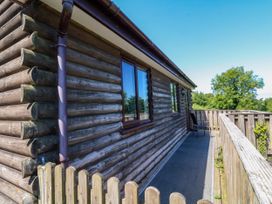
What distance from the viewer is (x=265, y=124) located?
14.2 feet

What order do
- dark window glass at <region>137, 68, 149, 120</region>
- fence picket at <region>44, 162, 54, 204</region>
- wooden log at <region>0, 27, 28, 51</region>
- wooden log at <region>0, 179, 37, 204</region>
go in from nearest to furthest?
fence picket at <region>44, 162, 54, 204</region> → wooden log at <region>0, 179, 37, 204</region> → wooden log at <region>0, 27, 28, 51</region> → dark window glass at <region>137, 68, 149, 120</region>

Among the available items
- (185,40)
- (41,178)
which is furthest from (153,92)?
(185,40)

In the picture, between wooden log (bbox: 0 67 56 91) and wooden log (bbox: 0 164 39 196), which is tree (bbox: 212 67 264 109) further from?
wooden log (bbox: 0 164 39 196)

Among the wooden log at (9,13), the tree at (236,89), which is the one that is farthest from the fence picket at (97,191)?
the tree at (236,89)

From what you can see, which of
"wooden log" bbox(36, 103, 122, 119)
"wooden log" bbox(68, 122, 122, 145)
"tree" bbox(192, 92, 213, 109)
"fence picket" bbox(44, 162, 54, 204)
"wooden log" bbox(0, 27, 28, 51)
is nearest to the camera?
"fence picket" bbox(44, 162, 54, 204)

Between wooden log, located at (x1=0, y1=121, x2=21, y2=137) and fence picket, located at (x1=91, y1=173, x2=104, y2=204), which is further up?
wooden log, located at (x1=0, y1=121, x2=21, y2=137)

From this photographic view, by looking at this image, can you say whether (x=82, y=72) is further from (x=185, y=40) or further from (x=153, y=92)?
(x=185, y=40)

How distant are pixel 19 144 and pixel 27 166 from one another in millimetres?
274

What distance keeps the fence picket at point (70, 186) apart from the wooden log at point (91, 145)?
0.64 metres

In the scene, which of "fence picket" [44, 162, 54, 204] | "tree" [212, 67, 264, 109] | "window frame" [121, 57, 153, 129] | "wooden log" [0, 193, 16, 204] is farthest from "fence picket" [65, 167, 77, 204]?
"tree" [212, 67, 264, 109]

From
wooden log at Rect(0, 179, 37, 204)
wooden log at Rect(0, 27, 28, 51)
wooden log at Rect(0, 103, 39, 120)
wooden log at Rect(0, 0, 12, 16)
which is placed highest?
wooden log at Rect(0, 0, 12, 16)

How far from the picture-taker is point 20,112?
176cm

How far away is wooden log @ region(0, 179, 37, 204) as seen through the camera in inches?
65.0

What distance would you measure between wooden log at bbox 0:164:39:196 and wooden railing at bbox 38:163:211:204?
55 mm
